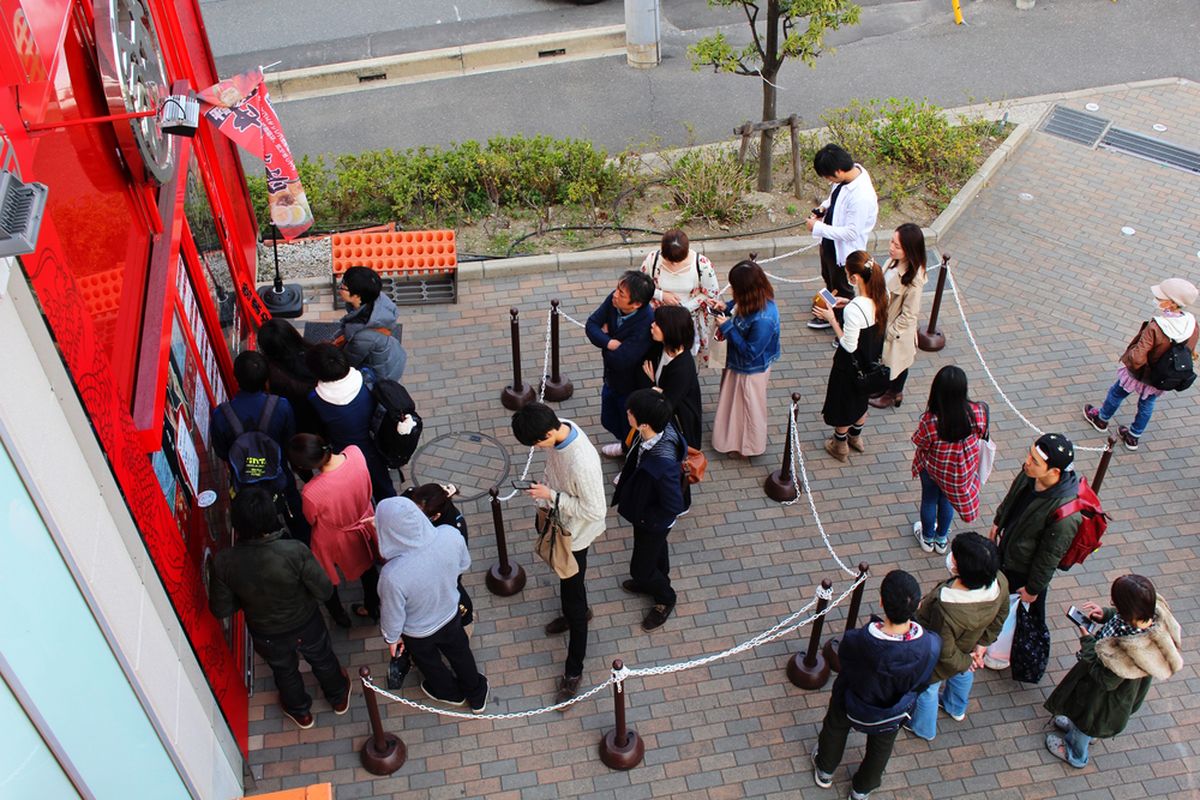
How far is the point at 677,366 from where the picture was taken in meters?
7.35

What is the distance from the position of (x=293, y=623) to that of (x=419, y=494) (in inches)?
43.1

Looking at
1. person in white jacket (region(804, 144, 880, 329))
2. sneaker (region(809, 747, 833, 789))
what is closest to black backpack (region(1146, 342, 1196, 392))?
person in white jacket (region(804, 144, 880, 329))

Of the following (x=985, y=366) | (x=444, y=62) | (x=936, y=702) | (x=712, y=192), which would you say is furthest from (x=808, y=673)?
(x=444, y=62)

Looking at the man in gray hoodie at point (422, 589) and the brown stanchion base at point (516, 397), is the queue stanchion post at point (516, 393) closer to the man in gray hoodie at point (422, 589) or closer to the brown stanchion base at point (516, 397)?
the brown stanchion base at point (516, 397)

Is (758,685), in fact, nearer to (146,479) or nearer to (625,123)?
(146,479)

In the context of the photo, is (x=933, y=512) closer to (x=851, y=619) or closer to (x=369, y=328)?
(x=851, y=619)

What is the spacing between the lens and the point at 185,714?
552 cm

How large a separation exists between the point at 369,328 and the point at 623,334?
1.83 metres

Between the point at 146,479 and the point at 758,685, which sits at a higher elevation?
the point at 146,479

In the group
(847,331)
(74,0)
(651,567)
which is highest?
A: (74,0)

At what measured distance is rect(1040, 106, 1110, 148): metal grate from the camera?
501 inches


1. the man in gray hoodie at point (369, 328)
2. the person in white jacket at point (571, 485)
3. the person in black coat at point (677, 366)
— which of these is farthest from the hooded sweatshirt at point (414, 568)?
the man in gray hoodie at point (369, 328)

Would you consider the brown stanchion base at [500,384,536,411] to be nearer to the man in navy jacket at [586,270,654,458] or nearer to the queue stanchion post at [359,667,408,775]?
the man in navy jacket at [586,270,654,458]

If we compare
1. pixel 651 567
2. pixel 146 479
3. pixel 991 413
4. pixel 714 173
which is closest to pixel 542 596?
pixel 651 567
